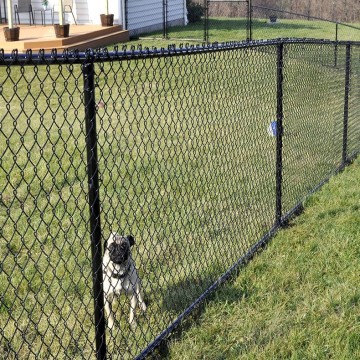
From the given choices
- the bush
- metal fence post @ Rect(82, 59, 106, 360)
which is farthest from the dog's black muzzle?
the bush

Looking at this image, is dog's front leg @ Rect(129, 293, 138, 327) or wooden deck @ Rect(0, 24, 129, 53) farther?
wooden deck @ Rect(0, 24, 129, 53)

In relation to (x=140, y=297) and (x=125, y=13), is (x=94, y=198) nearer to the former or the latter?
(x=140, y=297)

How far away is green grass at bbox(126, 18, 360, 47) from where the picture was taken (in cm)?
1981

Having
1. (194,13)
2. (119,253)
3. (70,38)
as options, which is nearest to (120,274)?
(119,253)

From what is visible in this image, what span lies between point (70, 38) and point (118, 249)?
13.0m

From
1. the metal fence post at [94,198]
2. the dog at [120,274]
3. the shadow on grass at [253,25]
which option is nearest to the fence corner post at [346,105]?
the dog at [120,274]

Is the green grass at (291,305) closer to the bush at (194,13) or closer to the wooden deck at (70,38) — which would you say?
the wooden deck at (70,38)

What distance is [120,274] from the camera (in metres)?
4.16

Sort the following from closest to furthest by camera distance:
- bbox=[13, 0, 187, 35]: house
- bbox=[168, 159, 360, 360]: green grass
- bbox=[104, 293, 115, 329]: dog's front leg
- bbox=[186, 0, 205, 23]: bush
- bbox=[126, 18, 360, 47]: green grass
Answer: bbox=[168, 159, 360, 360]: green grass, bbox=[104, 293, 115, 329]: dog's front leg, bbox=[126, 18, 360, 47]: green grass, bbox=[13, 0, 187, 35]: house, bbox=[186, 0, 205, 23]: bush

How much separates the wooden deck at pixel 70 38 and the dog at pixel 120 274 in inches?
433

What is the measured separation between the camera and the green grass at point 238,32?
1981cm

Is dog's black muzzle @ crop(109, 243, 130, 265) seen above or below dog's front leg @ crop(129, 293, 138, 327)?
above

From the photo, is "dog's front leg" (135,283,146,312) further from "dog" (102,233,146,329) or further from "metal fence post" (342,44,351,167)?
"metal fence post" (342,44,351,167)

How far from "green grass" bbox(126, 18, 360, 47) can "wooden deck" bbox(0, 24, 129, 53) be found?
0.64 m
